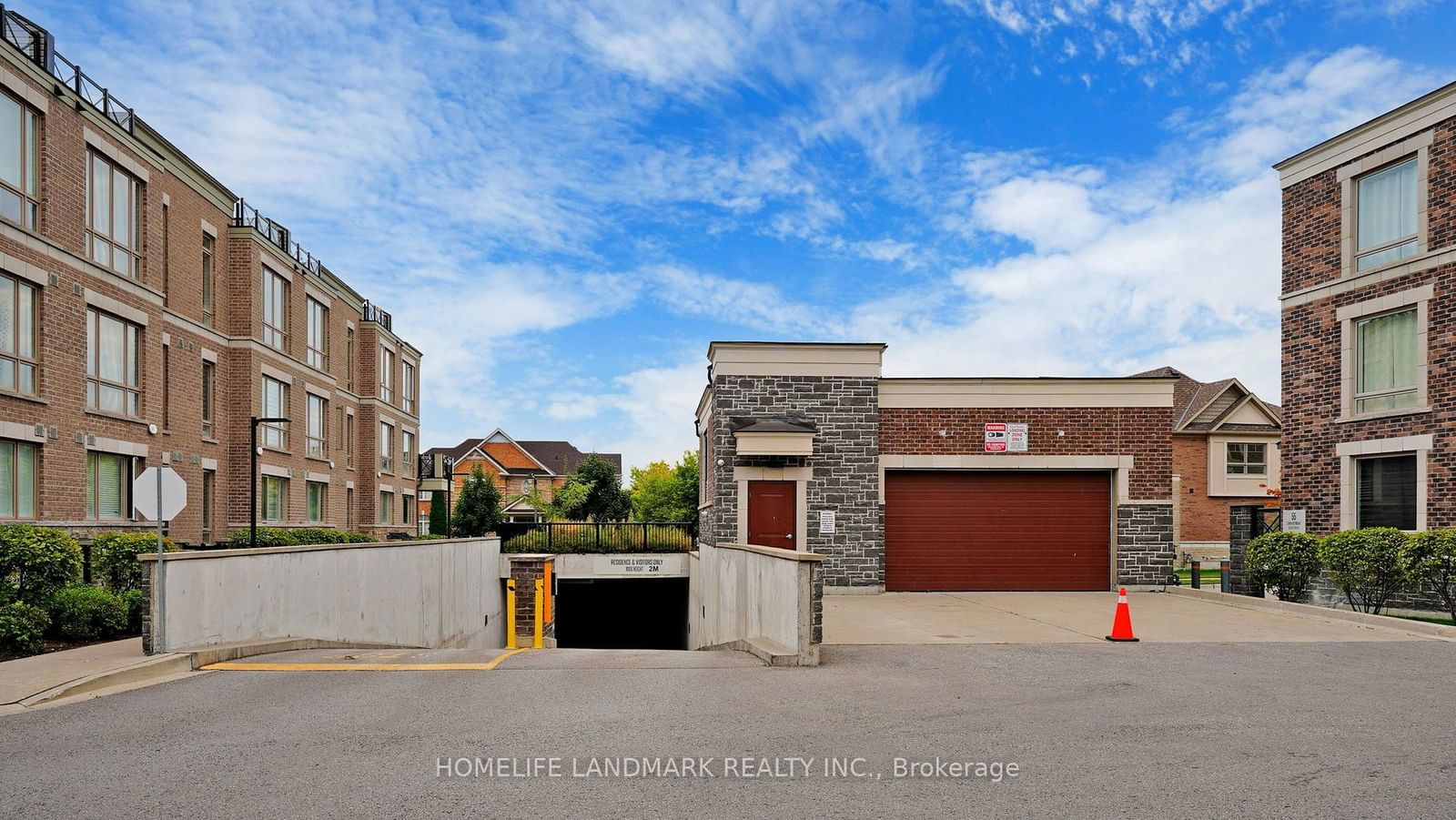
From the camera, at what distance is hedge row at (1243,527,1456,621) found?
51.3ft

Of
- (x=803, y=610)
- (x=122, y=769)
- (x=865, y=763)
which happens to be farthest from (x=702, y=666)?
(x=122, y=769)

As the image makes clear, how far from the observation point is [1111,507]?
74.4 ft

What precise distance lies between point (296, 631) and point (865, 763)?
9.91m

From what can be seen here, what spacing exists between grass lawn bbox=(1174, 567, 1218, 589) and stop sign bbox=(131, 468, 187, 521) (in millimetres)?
21674

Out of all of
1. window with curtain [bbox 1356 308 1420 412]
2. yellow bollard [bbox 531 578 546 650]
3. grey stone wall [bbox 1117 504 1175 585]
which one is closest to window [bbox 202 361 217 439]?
yellow bollard [bbox 531 578 546 650]

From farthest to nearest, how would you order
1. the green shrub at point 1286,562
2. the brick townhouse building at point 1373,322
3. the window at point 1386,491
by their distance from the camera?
the window at point 1386,491 < the green shrub at point 1286,562 < the brick townhouse building at point 1373,322

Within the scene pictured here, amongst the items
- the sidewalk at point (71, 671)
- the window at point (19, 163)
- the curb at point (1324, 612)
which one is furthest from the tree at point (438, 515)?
the sidewalk at point (71, 671)

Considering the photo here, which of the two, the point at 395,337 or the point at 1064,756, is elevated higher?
the point at 395,337

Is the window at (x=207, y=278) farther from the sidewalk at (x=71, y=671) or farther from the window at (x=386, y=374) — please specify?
the sidewalk at (x=71, y=671)

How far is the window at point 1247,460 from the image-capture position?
40094 mm

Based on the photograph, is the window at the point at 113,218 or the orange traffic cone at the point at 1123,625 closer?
the orange traffic cone at the point at 1123,625

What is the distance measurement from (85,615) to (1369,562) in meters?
18.7

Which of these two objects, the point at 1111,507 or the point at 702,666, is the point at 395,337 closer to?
the point at 1111,507

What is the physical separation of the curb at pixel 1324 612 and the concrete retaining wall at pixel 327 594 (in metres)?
14.9
